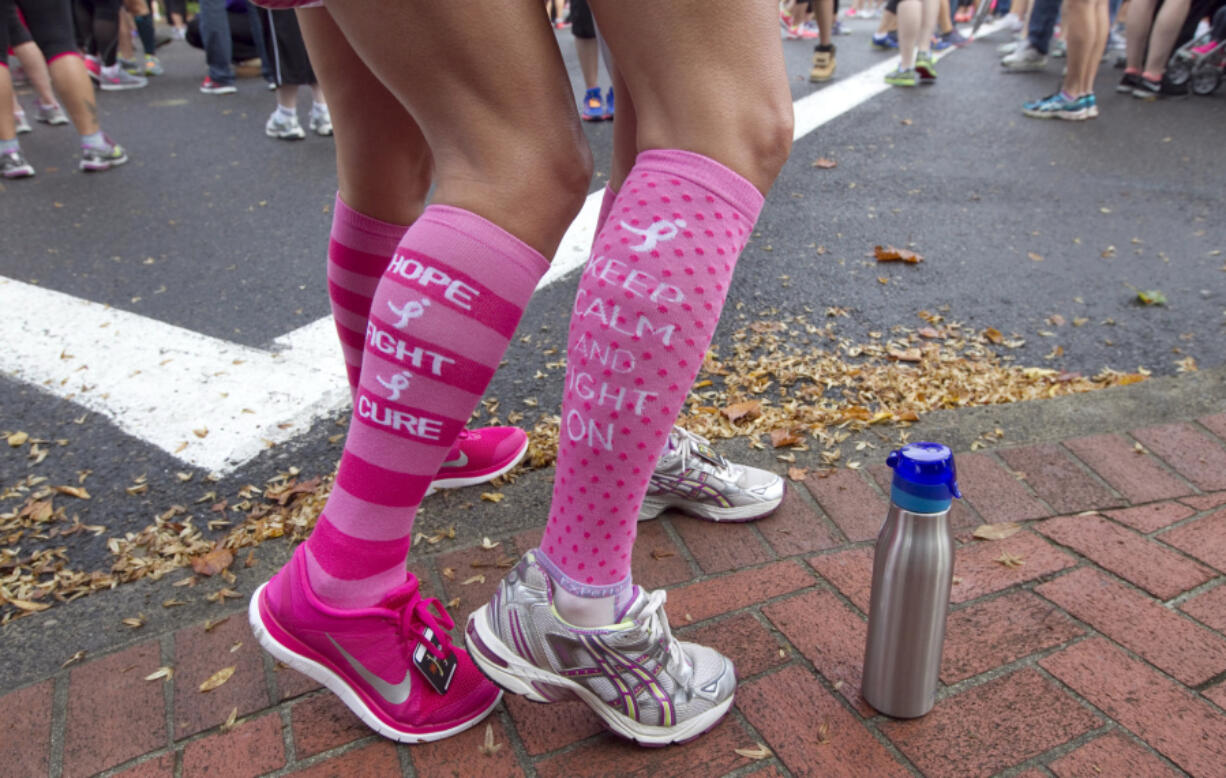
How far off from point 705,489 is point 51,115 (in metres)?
6.29

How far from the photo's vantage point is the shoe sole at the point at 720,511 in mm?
1803

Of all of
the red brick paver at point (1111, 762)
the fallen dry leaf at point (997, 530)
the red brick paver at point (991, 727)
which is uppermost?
the red brick paver at point (1111, 762)

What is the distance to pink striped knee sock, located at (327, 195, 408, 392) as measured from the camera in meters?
1.64

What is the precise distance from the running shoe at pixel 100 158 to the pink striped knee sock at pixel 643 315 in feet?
15.9

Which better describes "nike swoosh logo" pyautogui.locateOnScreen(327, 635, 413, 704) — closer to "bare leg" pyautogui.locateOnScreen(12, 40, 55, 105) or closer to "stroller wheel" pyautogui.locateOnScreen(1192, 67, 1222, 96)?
"bare leg" pyautogui.locateOnScreen(12, 40, 55, 105)

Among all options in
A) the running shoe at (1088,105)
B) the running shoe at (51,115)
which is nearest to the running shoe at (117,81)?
the running shoe at (51,115)

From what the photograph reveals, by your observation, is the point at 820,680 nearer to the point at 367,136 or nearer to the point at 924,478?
the point at 924,478

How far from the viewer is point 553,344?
2723 millimetres

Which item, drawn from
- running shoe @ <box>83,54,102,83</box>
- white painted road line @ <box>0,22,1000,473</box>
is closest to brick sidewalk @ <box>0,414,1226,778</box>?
white painted road line @ <box>0,22,1000,473</box>

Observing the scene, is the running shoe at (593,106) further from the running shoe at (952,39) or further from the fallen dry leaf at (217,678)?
the running shoe at (952,39)

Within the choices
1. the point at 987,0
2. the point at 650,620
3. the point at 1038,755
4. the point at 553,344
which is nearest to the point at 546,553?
the point at 650,620

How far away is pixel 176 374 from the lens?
2.54 meters

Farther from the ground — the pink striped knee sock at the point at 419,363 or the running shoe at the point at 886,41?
the pink striped knee sock at the point at 419,363

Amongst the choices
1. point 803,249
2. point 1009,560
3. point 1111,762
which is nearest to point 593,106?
point 803,249
